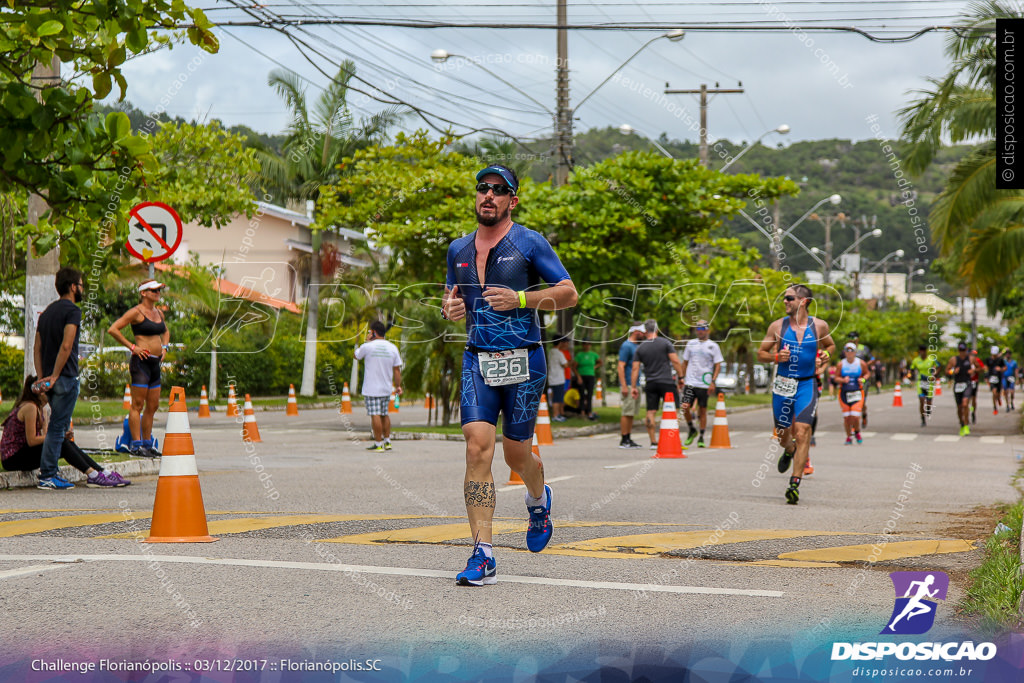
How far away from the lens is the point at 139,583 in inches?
217

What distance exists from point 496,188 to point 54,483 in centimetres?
638

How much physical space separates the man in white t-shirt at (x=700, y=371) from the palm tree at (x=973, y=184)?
795 centimetres

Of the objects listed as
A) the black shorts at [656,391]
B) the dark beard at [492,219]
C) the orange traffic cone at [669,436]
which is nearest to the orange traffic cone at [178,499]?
the dark beard at [492,219]

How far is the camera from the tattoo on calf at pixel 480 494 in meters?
5.77

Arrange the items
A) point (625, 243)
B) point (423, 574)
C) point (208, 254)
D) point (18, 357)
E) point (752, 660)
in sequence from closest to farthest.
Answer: point (752, 660), point (423, 574), point (625, 243), point (18, 357), point (208, 254)

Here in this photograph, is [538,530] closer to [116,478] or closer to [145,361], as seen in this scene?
[116,478]

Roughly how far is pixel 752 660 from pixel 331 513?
503cm

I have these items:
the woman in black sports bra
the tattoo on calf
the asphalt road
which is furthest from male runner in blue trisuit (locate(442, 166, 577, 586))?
the woman in black sports bra

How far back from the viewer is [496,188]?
588 cm

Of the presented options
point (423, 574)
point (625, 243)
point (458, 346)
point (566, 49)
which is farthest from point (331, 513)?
point (566, 49)

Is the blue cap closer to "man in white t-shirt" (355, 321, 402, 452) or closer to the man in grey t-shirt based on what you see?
"man in white t-shirt" (355, 321, 402, 452)

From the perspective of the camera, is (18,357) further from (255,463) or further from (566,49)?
(255,463)

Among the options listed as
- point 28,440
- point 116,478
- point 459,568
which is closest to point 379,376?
point 116,478

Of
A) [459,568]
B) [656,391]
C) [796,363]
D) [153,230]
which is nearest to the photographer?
[459,568]
